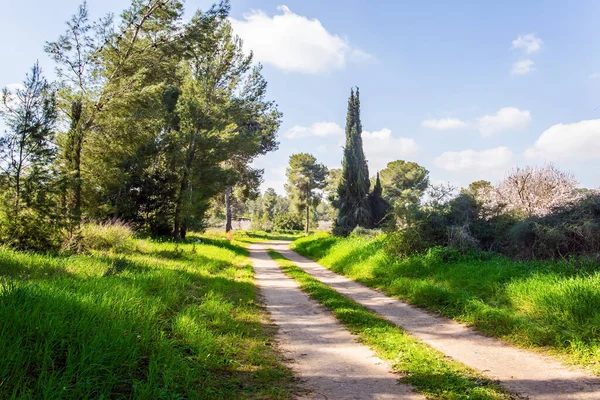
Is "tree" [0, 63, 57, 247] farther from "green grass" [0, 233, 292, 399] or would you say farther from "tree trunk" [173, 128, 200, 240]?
"tree trunk" [173, 128, 200, 240]

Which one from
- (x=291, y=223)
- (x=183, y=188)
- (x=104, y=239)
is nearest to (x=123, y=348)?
(x=104, y=239)

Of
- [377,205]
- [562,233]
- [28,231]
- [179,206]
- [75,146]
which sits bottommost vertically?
[28,231]

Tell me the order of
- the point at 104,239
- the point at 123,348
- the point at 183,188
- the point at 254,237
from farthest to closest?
the point at 254,237 → the point at 183,188 → the point at 104,239 → the point at 123,348

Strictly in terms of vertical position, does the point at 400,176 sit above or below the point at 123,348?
above

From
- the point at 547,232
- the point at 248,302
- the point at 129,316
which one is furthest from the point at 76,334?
the point at 547,232

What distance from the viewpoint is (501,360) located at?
4.45m

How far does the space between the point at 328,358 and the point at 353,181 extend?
26584 millimetres

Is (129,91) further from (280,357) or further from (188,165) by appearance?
(280,357)

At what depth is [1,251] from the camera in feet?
26.9

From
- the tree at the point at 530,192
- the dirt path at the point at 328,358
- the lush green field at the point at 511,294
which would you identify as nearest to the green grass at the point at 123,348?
the dirt path at the point at 328,358

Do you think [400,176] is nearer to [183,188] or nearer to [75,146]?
[183,188]

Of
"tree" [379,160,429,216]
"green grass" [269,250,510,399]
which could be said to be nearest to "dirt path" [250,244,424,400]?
"green grass" [269,250,510,399]

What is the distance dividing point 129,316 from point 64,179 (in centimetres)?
736

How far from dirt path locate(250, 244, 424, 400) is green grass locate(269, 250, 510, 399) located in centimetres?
16
